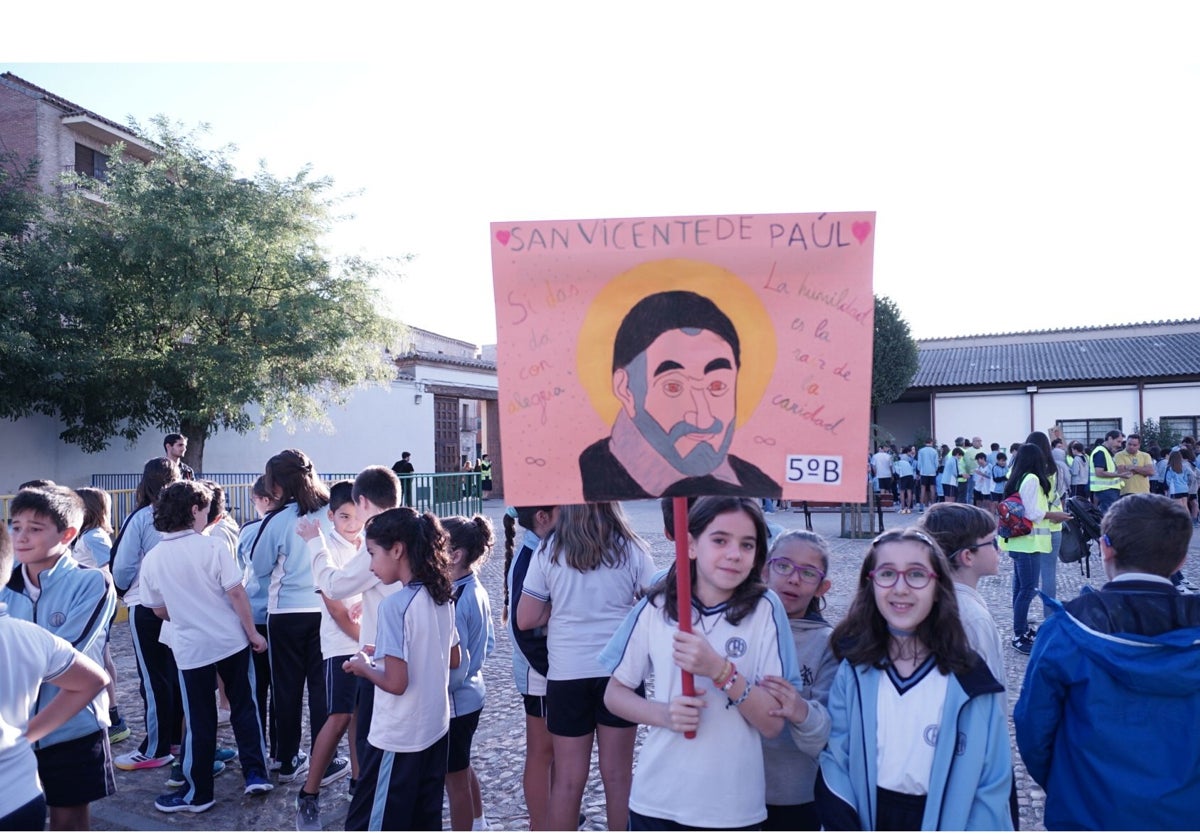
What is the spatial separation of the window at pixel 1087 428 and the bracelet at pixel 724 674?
3092 centimetres

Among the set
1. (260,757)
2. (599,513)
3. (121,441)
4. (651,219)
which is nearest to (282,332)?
(121,441)

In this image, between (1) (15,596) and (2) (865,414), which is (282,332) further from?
(2) (865,414)

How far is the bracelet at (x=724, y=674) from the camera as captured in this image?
2148 mm

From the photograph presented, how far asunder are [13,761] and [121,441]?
19.8 m

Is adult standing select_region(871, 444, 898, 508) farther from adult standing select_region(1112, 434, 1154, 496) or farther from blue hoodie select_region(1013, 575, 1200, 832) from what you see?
blue hoodie select_region(1013, 575, 1200, 832)

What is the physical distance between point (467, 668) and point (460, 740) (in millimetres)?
288

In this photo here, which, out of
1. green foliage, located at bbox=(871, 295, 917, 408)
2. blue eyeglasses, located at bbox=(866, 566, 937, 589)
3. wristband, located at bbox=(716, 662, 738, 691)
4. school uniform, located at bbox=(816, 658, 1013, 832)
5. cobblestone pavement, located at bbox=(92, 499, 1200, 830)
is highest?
green foliage, located at bbox=(871, 295, 917, 408)

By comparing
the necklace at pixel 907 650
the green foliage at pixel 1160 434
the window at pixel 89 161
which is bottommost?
the necklace at pixel 907 650

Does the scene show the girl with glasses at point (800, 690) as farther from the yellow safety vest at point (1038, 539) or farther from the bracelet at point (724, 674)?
the yellow safety vest at point (1038, 539)

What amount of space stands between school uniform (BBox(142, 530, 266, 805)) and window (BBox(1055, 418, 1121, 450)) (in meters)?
30.3

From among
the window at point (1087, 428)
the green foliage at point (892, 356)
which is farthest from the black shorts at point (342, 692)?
the window at point (1087, 428)

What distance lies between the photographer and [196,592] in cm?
421

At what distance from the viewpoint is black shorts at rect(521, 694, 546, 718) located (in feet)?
12.1

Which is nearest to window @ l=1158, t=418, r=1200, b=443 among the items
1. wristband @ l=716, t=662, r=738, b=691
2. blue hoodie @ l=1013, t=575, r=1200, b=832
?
blue hoodie @ l=1013, t=575, r=1200, b=832
